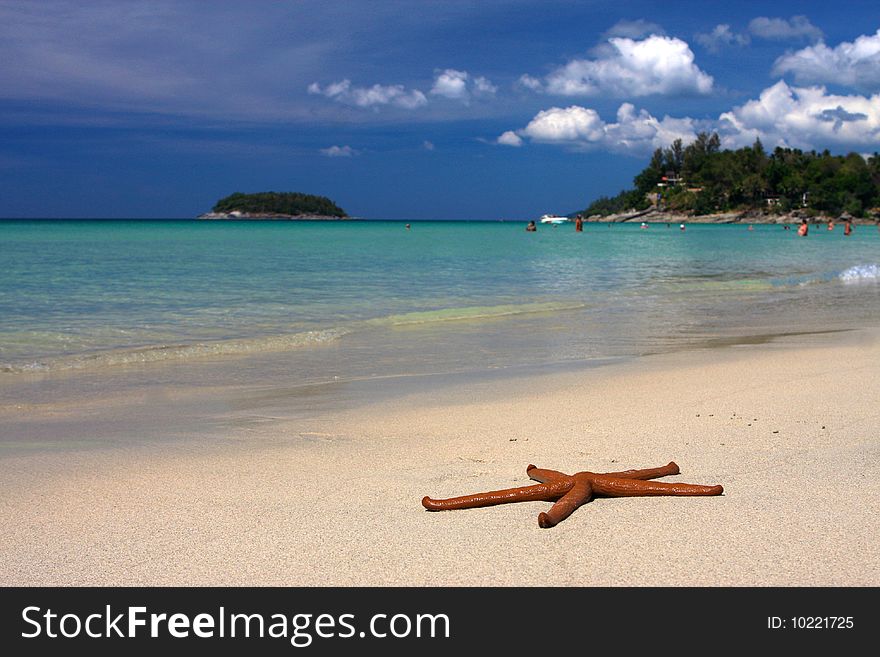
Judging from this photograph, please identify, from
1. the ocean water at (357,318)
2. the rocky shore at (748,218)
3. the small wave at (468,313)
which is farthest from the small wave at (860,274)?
the rocky shore at (748,218)

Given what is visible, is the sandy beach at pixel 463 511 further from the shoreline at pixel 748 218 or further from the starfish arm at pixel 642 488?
the shoreline at pixel 748 218

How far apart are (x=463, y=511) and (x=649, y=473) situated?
53.0 inches

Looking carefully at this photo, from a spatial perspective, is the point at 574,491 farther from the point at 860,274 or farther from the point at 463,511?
the point at 860,274

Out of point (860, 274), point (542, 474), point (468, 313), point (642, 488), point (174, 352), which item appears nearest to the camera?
point (642, 488)

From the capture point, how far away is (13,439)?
695cm

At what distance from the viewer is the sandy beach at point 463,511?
158 inches

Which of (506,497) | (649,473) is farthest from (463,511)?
(649,473)

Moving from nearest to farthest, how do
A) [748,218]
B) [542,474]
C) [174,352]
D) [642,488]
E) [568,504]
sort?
[568,504] → [642,488] → [542,474] → [174,352] → [748,218]

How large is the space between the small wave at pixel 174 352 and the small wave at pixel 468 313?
2.21 meters

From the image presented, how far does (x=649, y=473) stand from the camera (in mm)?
5305

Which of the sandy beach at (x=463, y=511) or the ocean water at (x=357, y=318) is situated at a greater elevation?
the ocean water at (x=357, y=318)

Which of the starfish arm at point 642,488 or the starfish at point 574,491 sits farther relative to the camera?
the starfish arm at point 642,488

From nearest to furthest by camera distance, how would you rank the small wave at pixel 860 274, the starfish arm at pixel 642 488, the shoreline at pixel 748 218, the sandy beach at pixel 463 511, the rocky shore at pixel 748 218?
the sandy beach at pixel 463 511 → the starfish arm at pixel 642 488 → the small wave at pixel 860 274 → the shoreline at pixel 748 218 → the rocky shore at pixel 748 218

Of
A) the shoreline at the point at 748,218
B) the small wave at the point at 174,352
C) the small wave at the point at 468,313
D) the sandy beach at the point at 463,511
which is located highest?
the shoreline at the point at 748,218
